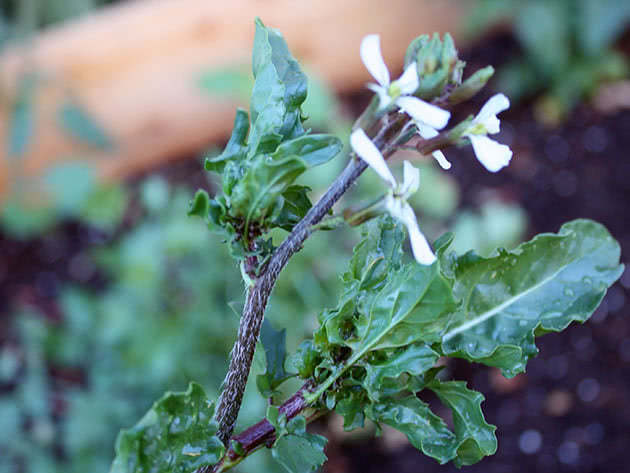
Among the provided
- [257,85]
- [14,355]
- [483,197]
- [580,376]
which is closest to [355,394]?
[257,85]

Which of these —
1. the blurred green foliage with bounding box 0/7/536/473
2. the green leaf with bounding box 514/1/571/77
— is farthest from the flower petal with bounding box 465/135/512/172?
the green leaf with bounding box 514/1/571/77

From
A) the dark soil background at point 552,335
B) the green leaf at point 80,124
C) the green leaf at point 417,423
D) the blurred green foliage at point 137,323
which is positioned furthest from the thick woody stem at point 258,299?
the green leaf at point 80,124

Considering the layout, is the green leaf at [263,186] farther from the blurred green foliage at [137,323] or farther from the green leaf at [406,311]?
the blurred green foliage at [137,323]

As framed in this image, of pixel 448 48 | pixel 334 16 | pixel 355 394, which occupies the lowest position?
pixel 355 394

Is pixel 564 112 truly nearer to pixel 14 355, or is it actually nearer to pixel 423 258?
pixel 14 355

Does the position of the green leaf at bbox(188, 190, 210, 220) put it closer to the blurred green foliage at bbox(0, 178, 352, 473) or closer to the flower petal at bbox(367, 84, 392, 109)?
the flower petal at bbox(367, 84, 392, 109)

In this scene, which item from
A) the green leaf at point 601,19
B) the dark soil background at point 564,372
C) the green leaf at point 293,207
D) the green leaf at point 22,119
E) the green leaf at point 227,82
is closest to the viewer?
the green leaf at point 293,207

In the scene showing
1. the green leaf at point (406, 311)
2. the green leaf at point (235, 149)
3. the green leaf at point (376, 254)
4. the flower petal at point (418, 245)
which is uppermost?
the green leaf at point (235, 149)
